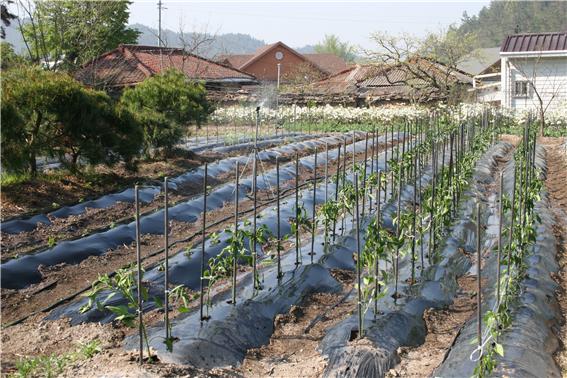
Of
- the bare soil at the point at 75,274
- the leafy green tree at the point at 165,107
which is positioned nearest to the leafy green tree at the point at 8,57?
the leafy green tree at the point at 165,107

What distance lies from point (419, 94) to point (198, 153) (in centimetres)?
1506

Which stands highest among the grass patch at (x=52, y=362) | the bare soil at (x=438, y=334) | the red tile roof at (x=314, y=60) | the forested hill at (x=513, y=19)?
the forested hill at (x=513, y=19)

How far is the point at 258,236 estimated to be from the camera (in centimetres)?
541

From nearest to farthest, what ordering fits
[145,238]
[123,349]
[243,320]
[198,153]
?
[123,349] < [243,320] < [145,238] < [198,153]

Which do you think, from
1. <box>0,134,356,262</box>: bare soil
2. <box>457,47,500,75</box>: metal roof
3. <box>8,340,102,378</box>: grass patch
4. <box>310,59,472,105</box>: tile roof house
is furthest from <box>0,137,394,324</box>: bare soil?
<box>457,47,500,75</box>: metal roof

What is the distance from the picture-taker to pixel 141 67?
89.9 feet

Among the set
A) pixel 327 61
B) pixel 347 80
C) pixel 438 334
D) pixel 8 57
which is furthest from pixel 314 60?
pixel 438 334

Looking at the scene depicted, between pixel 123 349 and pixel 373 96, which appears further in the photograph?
pixel 373 96

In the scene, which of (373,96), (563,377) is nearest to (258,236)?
(563,377)

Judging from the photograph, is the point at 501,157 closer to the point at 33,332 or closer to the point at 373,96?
the point at 33,332

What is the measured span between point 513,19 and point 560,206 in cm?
6359

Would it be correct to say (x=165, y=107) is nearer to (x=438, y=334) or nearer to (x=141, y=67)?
(x=438, y=334)

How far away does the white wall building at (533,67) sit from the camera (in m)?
23.6

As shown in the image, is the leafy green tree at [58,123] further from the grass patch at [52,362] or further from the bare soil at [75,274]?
the grass patch at [52,362]
